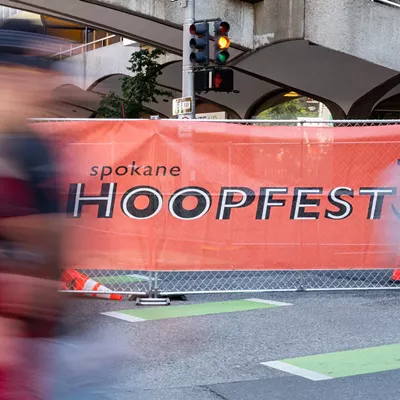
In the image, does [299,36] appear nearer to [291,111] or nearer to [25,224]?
[291,111]

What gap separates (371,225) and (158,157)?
2.58 metres

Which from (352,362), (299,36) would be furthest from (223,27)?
(352,362)

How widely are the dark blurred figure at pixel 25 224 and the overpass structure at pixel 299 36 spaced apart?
17358 mm

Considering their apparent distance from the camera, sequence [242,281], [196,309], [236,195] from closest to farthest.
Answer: [196,309]
[236,195]
[242,281]

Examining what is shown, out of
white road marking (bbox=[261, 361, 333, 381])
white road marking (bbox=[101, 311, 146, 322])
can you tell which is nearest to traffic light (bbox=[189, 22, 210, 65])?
white road marking (bbox=[101, 311, 146, 322])

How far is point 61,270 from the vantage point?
2.79 m

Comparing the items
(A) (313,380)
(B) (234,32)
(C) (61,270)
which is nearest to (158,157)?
(A) (313,380)

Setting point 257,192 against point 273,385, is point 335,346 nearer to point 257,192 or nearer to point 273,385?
point 273,385

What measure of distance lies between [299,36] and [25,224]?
748 inches

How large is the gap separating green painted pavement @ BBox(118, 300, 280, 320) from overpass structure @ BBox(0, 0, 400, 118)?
12.3 meters

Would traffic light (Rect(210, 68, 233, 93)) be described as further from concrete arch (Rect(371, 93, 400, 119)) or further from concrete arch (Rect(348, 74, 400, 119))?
concrete arch (Rect(371, 93, 400, 119))

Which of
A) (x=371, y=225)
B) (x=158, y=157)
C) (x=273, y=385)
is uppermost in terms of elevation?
(x=158, y=157)

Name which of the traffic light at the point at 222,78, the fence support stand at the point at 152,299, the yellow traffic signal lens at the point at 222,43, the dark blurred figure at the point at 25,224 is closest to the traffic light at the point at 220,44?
the yellow traffic signal lens at the point at 222,43

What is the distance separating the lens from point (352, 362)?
6.68m
